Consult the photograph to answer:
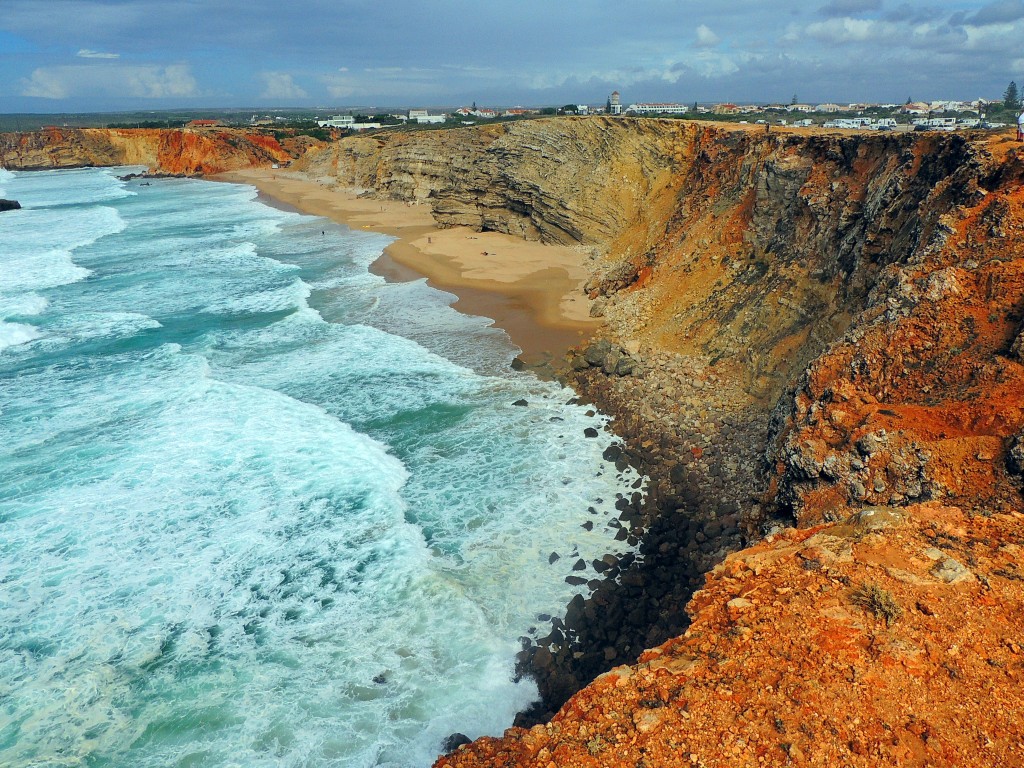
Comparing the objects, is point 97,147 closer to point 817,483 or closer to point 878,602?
point 817,483

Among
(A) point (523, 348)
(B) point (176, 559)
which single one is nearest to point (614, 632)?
(B) point (176, 559)

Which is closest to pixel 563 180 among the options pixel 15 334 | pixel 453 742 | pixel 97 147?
pixel 15 334

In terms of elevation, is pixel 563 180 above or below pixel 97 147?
below

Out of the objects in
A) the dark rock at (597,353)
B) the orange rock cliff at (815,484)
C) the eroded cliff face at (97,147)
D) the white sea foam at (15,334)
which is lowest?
the white sea foam at (15,334)

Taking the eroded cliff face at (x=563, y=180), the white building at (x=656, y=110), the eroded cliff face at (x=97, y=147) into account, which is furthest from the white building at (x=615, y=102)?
the eroded cliff face at (x=97, y=147)

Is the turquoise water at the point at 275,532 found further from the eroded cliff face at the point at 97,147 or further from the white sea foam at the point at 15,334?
the eroded cliff face at the point at 97,147
